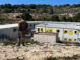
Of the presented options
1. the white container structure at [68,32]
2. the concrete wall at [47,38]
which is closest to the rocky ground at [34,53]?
the concrete wall at [47,38]

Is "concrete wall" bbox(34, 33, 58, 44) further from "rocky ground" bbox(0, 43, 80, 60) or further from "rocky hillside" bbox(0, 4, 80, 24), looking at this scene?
"rocky hillside" bbox(0, 4, 80, 24)

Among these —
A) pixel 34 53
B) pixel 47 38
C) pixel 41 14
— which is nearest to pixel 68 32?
pixel 47 38

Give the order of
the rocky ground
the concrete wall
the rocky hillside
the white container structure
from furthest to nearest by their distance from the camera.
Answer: the rocky hillside → the white container structure → the concrete wall → the rocky ground

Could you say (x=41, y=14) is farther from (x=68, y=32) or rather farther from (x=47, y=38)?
(x=47, y=38)

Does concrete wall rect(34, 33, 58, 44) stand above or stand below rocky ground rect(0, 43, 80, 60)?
Result: below

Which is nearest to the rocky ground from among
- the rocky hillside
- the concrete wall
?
the concrete wall

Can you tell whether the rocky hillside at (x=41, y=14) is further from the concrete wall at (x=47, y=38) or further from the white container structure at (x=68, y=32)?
the concrete wall at (x=47, y=38)

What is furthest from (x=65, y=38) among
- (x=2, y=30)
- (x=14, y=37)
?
(x=2, y=30)

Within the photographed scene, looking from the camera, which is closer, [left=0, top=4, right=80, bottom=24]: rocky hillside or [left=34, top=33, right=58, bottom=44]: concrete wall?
[left=34, top=33, right=58, bottom=44]: concrete wall

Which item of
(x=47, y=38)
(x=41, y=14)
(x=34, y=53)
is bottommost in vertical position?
(x=47, y=38)

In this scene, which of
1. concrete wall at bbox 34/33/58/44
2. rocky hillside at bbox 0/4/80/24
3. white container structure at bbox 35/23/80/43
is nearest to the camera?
concrete wall at bbox 34/33/58/44

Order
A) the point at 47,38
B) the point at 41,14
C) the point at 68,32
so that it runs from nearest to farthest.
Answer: the point at 47,38
the point at 68,32
the point at 41,14

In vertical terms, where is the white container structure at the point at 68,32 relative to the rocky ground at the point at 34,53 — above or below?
below

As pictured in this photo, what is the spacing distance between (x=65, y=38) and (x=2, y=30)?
9.88 metres
